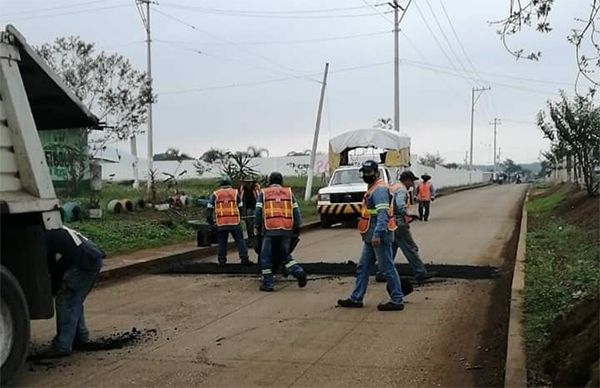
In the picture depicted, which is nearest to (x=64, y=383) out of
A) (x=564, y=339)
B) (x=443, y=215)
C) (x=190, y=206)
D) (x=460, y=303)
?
(x=564, y=339)

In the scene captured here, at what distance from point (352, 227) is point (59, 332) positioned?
1789 cm

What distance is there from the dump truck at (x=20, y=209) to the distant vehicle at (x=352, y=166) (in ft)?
55.2

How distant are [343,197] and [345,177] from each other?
1099 millimetres

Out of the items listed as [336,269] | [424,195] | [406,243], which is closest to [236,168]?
[424,195]

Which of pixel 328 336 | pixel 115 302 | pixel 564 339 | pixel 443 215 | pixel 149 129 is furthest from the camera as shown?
pixel 149 129

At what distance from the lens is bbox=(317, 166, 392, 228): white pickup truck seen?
23062 mm

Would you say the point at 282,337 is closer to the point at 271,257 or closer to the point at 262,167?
the point at 271,257

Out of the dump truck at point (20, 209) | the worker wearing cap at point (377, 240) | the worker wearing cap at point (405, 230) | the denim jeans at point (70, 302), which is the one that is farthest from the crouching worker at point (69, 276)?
the worker wearing cap at point (405, 230)

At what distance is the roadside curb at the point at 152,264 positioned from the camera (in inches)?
484

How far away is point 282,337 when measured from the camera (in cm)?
763

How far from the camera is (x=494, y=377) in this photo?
614cm

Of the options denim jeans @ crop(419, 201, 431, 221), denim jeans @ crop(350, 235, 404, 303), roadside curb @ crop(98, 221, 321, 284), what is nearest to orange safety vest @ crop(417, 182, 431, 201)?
denim jeans @ crop(419, 201, 431, 221)

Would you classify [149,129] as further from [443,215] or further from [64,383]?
[64,383]

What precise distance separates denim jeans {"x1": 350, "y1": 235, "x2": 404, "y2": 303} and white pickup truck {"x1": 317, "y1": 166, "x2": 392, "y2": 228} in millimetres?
13609
